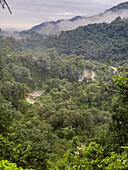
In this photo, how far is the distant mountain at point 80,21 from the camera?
311ft

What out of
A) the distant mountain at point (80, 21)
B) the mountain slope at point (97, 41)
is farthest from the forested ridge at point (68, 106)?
the distant mountain at point (80, 21)

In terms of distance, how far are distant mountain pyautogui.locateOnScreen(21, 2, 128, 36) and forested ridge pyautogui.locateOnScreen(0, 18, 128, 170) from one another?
20734 mm

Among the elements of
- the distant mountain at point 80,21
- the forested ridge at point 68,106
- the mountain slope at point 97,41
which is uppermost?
the distant mountain at point 80,21

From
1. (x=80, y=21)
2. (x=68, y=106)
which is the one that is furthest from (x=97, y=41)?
(x=68, y=106)

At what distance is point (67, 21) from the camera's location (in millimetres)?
113375

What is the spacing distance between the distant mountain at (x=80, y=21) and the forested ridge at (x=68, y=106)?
20.7 m

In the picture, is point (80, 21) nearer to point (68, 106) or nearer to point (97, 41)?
point (97, 41)

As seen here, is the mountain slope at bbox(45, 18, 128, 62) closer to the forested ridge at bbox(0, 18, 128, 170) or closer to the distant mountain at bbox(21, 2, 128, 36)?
the forested ridge at bbox(0, 18, 128, 170)

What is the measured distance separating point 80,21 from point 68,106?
97456mm

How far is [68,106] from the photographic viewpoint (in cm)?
2150

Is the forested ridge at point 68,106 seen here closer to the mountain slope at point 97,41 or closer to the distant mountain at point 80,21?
the mountain slope at point 97,41

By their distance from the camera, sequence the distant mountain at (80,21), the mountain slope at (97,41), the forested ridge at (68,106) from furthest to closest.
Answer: the distant mountain at (80,21) < the mountain slope at (97,41) < the forested ridge at (68,106)

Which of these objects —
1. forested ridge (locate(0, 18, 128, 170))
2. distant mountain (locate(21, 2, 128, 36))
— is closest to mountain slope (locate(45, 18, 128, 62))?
forested ridge (locate(0, 18, 128, 170))

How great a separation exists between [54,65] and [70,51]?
1165 inches
